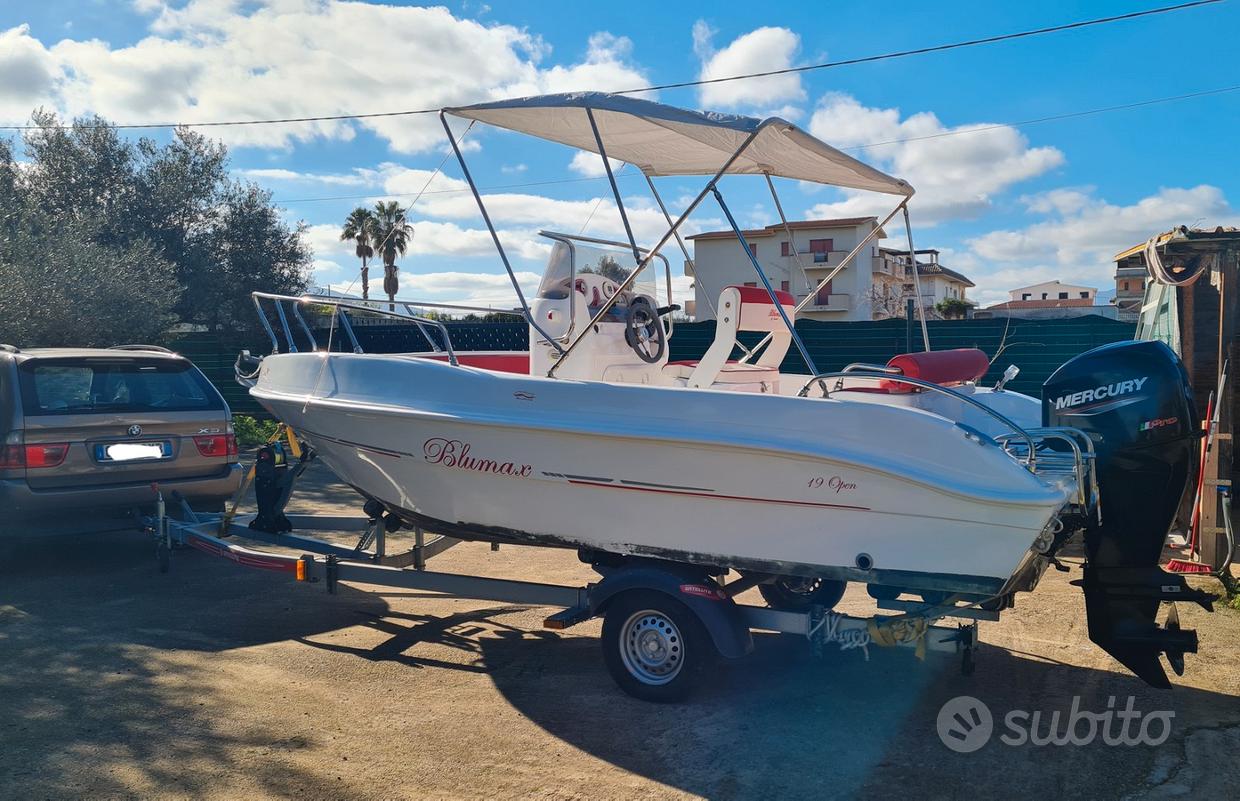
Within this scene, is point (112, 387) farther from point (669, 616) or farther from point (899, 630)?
point (899, 630)

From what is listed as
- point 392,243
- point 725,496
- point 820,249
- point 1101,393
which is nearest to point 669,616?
point 725,496

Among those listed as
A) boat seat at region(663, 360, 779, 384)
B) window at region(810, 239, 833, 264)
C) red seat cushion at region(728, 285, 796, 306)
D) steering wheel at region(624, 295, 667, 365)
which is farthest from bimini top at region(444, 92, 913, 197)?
window at region(810, 239, 833, 264)

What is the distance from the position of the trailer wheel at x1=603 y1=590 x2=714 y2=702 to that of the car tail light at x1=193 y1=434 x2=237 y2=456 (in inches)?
151

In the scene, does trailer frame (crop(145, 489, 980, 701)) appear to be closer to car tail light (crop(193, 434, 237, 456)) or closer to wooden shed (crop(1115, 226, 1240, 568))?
car tail light (crop(193, 434, 237, 456))

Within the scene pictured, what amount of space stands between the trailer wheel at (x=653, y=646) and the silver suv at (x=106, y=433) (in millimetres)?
3803

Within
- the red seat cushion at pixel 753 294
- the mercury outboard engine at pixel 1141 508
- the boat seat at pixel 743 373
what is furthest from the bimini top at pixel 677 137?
the mercury outboard engine at pixel 1141 508


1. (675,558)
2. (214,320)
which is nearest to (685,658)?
(675,558)

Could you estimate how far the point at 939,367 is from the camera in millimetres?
5070

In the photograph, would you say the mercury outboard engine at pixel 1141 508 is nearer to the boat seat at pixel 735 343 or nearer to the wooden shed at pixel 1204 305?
the boat seat at pixel 735 343

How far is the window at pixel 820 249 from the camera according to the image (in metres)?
44.5

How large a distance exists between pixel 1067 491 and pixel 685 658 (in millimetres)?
1783

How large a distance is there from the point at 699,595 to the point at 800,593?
1418 millimetres

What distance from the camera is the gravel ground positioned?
3.53m

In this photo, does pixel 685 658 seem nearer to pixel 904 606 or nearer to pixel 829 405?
pixel 904 606
